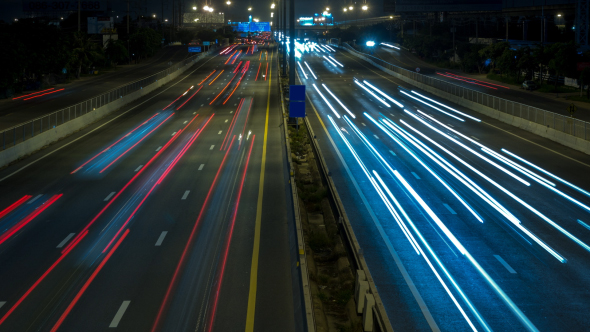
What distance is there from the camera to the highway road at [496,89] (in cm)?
5375

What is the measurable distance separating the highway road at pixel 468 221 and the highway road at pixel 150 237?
260 centimetres

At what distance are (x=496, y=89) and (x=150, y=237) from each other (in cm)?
6274

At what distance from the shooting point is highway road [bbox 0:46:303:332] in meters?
12.1

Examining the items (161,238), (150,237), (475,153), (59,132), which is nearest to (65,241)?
(150,237)

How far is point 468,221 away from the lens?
19375 mm

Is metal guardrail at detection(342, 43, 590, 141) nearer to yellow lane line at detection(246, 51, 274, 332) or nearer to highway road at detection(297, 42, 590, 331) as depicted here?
highway road at detection(297, 42, 590, 331)

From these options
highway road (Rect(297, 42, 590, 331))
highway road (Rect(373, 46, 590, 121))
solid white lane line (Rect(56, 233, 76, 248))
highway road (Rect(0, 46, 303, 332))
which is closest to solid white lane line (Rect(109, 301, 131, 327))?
highway road (Rect(0, 46, 303, 332))

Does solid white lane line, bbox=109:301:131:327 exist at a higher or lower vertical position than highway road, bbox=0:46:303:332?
lower

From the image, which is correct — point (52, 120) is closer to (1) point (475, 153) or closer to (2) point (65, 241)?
(2) point (65, 241)

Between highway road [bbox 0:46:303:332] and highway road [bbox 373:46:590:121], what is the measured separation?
96.8 feet

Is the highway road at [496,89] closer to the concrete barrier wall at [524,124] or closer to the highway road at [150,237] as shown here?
the concrete barrier wall at [524,124]

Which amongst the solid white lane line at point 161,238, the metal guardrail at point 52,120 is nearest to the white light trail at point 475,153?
the solid white lane line at point 161,238

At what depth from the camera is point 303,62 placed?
371ft

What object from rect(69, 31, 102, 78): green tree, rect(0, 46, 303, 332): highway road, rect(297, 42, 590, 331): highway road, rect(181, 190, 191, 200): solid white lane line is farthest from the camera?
rect(69, 31, 102, 78): green tree
